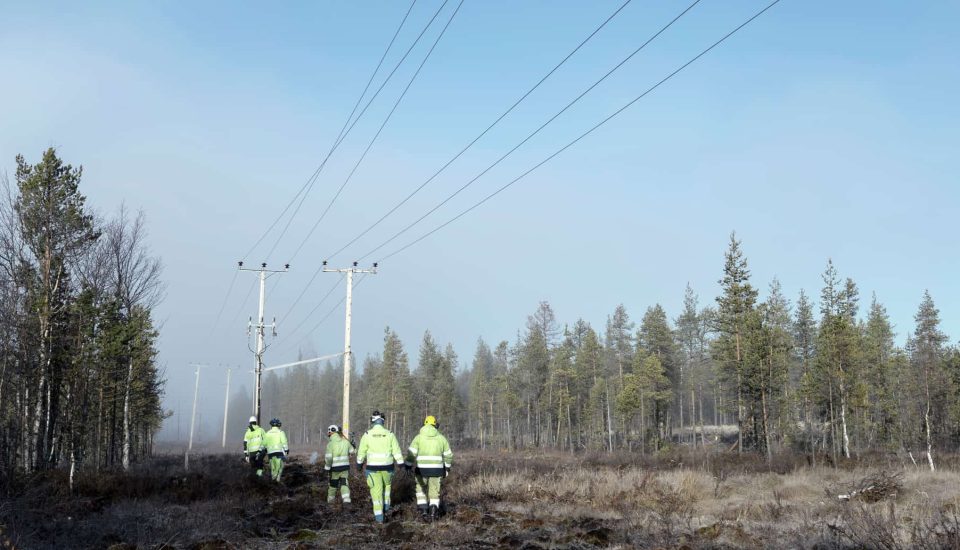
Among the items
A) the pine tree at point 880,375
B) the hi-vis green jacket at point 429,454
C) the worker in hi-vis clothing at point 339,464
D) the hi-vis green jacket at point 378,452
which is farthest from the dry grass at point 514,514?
the pine tree at point 880,375

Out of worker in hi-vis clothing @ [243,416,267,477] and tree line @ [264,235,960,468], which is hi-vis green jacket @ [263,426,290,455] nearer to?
worker in hi-vis clothing @ [243,416,267,477]

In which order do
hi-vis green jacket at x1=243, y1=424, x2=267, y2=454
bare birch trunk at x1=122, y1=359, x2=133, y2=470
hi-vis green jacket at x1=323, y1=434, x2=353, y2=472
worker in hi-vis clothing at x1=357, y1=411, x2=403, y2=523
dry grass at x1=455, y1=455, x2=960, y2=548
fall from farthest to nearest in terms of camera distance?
1. bare birch trunk at x1=122, y1=359, x2=133, y2=470
2. hi-vis green jacket at x1=243, y1=424, x2=267, y2=454
3. hi-vis green jacket at x1=323, y1=434, x2=353, y2=472
4. worker in hi-vis clothing at x1=357, y1=411, x2=403, y2=523
5. dry grass at x1=455, y1=455, x2=960, y2=548

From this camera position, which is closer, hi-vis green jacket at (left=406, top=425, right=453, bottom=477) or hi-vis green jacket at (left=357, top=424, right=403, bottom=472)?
hi-vis green jacket at (left=357, top=424, right=403, bottom=472)

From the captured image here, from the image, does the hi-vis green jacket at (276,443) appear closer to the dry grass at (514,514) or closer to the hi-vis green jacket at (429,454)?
the dry grass at (514,514)

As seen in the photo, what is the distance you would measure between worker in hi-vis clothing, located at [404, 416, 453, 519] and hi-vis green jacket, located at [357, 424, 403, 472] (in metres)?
0.30

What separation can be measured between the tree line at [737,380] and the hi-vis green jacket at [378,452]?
22288 millimetres

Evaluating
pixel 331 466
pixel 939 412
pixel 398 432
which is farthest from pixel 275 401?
pixel 331 466

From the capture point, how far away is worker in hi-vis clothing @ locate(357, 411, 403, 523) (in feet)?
42.6

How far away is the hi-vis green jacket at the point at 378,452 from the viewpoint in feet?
42.9

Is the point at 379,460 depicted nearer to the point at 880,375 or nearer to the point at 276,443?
the point at 276,443

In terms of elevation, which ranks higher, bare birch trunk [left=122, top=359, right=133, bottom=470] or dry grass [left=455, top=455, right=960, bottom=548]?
bare birch trunk [left=122, top=359, right=133, bottom=470]

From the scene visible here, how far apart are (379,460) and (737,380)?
123 feet

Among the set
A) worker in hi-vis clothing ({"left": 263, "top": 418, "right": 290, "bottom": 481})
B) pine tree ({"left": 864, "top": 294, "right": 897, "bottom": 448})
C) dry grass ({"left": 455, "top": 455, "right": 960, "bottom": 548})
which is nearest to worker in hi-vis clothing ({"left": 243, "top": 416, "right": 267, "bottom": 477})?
worker in hi-vis clothing ({"left": 263, "top": 418, "right": 290, "bottom": 481})

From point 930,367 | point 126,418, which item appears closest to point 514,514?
point 126,418
